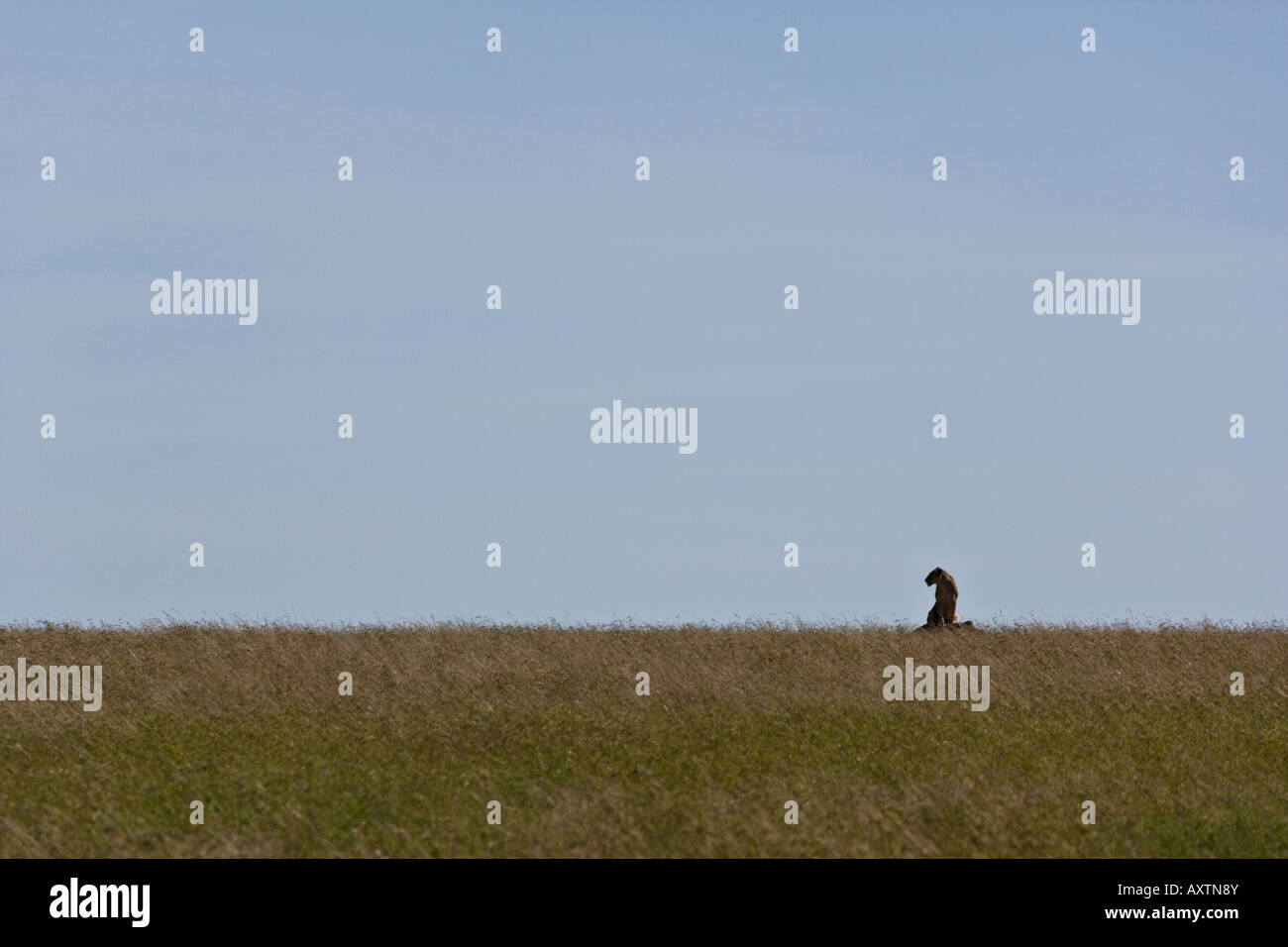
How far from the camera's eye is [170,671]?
22984 millimetres

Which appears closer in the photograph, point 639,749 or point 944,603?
point 639,749

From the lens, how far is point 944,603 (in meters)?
29.0

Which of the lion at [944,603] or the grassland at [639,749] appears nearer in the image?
the grassland at [639,749]

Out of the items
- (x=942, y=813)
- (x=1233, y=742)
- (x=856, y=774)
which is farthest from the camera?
(x=1233, y=742)

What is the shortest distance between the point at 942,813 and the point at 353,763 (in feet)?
23.7

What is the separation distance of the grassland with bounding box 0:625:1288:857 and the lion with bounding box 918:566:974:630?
214 centimetres

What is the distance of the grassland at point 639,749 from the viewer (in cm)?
1382

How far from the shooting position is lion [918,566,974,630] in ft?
94.3

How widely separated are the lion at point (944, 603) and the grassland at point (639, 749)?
2135 millimetres

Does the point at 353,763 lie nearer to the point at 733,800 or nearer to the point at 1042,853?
the point at 733,800

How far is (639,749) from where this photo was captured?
1702cm

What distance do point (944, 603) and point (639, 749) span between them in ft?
45.1
